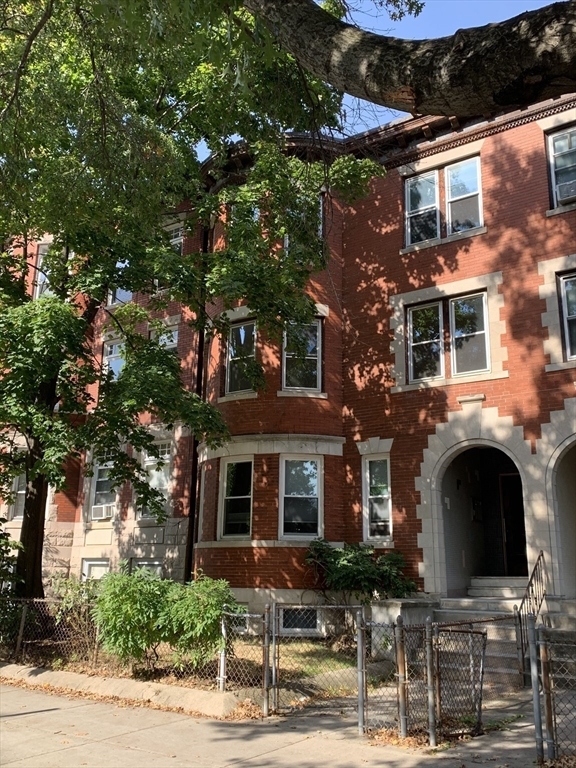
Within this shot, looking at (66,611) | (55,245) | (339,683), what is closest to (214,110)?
(55,245)

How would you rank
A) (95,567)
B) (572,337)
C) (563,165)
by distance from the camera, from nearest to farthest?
(572,337) → (563,165) → (95,567)

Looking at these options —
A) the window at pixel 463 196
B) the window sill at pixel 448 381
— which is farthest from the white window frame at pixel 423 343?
the window at pixel 463 196

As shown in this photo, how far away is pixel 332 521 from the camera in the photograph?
52.7 feet

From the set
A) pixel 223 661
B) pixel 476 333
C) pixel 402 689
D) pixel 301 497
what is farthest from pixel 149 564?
pixel 402 689

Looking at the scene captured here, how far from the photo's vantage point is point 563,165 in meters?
14.9

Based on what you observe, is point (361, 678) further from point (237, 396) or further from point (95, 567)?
point (95, 567)

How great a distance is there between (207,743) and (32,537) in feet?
27.1

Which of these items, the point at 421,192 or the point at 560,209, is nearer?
the point at 560,209

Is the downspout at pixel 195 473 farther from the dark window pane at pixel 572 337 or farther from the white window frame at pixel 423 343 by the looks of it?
the dark window pane at pixel 572 337

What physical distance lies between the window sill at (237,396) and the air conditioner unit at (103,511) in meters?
6.05

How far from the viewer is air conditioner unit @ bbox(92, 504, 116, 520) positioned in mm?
20859

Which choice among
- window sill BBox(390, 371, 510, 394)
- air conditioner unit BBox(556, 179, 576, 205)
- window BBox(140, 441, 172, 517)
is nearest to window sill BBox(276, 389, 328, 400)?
window sill BBox(390, 371, 510, 394)

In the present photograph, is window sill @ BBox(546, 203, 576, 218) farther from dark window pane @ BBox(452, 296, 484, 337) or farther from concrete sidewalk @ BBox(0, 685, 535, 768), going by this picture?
concrete sidewalk @ BBox(0, 685, 535, 768)

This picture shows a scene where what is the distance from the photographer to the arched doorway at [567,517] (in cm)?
1325
